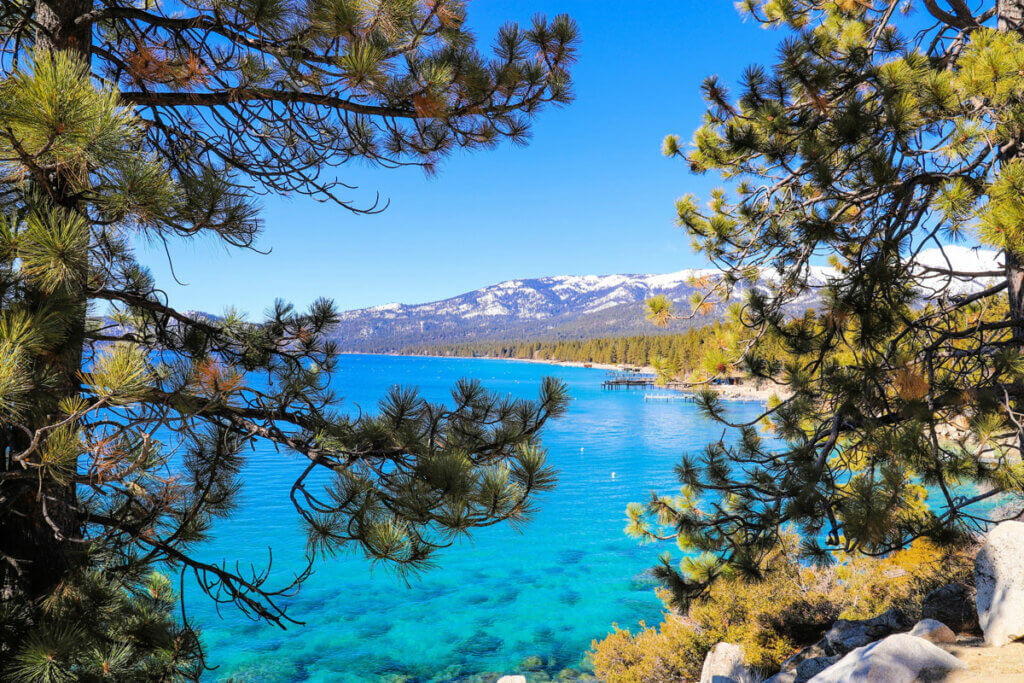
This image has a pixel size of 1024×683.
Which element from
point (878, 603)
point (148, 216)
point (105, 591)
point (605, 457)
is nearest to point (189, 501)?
point (105, 591)

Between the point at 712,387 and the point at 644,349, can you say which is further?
the point at 644,349

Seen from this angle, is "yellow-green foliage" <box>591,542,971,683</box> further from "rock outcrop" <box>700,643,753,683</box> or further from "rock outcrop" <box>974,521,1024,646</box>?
"rock outcrop" <box>974,521,1024,646</box>

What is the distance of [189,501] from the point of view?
3.56 m

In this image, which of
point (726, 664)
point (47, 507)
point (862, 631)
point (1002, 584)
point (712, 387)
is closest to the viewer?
point (47, 507)

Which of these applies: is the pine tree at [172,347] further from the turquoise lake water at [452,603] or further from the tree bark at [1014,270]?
the tree bark at [1014,270]

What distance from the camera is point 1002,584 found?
14.8 ft

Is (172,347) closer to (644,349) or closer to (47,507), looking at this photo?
(47,507)

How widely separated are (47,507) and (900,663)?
196 inches

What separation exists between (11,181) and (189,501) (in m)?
2.17

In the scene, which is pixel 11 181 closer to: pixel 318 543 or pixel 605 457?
pixel 318 543

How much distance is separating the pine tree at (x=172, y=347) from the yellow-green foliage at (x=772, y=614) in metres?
6.15

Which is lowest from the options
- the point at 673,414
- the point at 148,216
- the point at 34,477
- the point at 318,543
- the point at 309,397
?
the point at 673,414

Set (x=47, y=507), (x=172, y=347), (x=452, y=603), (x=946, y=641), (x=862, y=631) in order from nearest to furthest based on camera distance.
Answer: (x=47, y=507), (x=172, y=347), (x=946, y=641), (x=862, y=631), (x=452, y=603)

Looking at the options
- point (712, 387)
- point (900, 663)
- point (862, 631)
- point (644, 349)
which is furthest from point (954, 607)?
point (644, 349)
